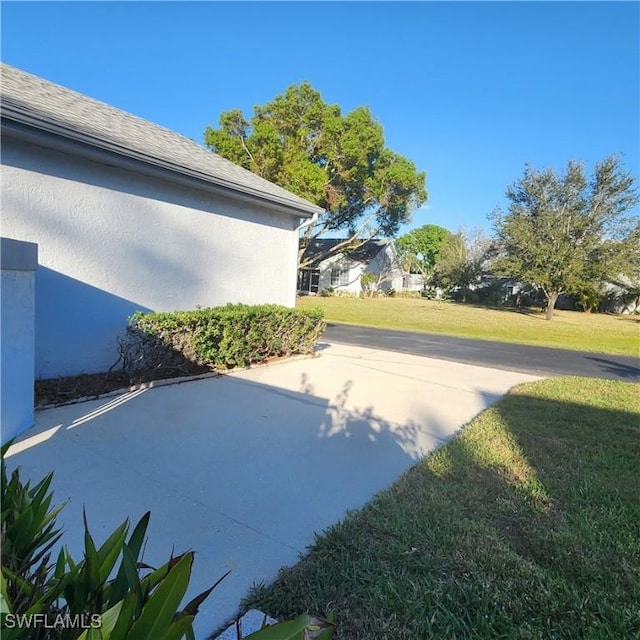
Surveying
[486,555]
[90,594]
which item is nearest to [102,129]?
[90,594]

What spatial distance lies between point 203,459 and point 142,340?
2968 millimetres

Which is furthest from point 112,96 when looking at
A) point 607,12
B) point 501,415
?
point 501,415

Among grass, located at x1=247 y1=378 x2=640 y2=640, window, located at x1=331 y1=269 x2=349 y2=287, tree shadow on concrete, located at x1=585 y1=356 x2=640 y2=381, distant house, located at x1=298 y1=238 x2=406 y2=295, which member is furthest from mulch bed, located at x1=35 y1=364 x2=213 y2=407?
window, located at x1=331 y1=269 x2=349 y2=287

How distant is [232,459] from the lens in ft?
12.0

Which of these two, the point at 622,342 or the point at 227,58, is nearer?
the point at 227,58

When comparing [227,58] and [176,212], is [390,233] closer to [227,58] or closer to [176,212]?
[227,58]

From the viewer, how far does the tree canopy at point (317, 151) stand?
24938 millimetres

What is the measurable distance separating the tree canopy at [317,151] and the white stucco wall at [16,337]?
21.7m


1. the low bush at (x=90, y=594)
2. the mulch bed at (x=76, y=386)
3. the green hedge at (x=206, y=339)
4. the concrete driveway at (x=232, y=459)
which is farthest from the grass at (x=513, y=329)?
the low bush at (x=90, y=594)

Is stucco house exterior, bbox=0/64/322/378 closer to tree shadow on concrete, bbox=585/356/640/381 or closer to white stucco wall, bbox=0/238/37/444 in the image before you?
white stucco wall, bbox=0/238/37/444

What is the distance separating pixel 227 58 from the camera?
9461mm

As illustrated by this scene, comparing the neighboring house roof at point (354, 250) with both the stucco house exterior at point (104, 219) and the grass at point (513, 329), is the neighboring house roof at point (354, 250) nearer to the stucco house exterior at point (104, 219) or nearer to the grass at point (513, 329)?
the grass at point (513, 329)

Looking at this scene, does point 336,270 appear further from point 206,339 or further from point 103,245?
point 103,245

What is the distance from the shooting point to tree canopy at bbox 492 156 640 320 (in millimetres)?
23764
